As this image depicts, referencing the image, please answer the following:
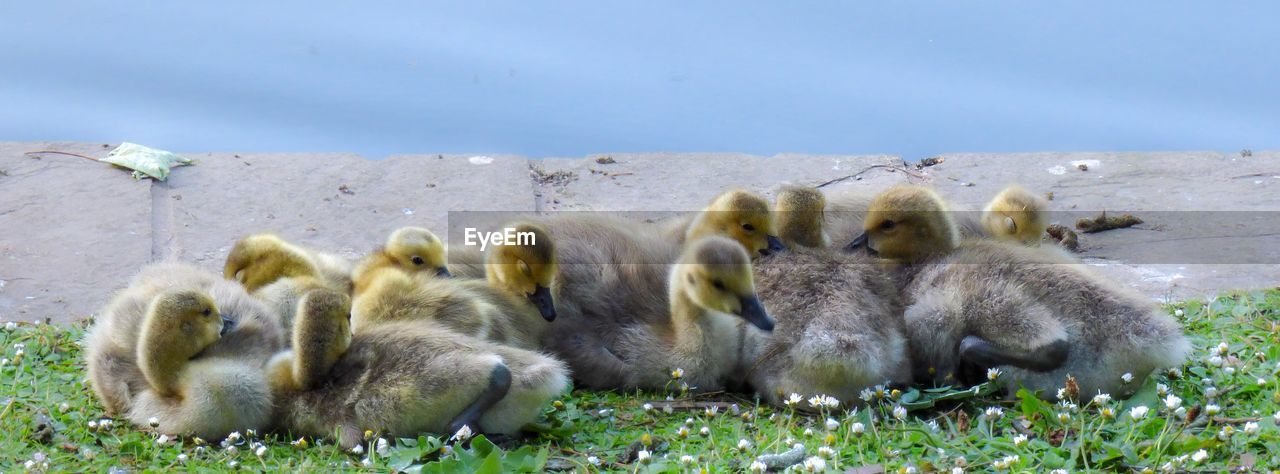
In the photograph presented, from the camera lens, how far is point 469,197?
23.0 ft

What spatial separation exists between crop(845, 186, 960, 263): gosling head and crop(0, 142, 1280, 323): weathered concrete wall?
1424mm

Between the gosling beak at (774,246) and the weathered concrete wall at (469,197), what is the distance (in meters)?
1.69

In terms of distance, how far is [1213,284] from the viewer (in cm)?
593

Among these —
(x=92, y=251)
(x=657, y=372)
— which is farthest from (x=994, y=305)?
(x=92, y=251)

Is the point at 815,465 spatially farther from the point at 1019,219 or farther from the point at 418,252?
the point at 1019,219

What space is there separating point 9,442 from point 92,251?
87.4 inches

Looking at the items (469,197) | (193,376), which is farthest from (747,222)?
(469,197)

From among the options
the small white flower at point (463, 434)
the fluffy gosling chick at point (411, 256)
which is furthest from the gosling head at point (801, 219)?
the small white flower at point (463, 434)

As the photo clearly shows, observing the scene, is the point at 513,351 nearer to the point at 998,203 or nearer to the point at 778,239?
the point at 778,239

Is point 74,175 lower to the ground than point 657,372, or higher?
higher

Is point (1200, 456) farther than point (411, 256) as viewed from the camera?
No

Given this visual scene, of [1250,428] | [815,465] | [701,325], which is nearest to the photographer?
[815,465]

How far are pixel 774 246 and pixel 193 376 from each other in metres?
2.02

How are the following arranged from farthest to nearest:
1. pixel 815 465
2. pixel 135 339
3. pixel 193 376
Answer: pixel 135 339, pixel 193 376, pixel 815 465
